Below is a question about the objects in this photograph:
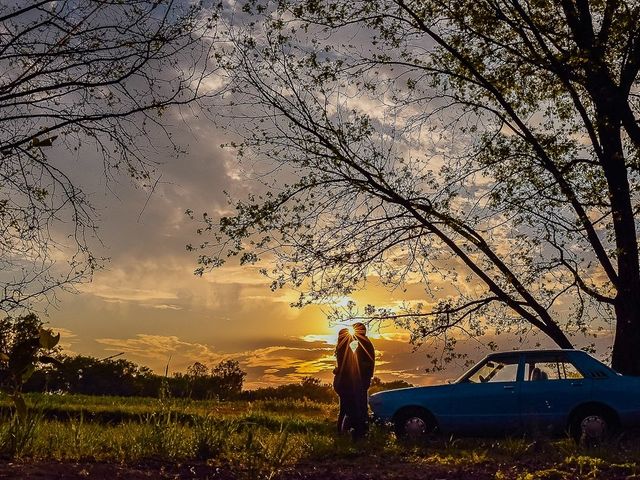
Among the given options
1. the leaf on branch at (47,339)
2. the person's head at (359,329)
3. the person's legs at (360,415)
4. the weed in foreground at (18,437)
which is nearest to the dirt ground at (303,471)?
the weed in foreground at (18,437)

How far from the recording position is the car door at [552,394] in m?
14.2

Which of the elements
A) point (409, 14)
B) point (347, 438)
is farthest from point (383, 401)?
point (409, 14)

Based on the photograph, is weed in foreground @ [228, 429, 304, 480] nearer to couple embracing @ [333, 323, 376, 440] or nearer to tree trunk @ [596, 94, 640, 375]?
couple embracing @ [333, 323, 376, 440]

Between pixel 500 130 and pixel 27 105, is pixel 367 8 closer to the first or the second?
pixel 500 130

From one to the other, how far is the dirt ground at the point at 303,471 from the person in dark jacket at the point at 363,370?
12.3 feet

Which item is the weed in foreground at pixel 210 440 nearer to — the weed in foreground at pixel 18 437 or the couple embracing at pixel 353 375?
the weed in foreground at pixel 18 437

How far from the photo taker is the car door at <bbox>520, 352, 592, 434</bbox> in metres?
14.2

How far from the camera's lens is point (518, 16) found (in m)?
17.8

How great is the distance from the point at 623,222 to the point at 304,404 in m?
10.4

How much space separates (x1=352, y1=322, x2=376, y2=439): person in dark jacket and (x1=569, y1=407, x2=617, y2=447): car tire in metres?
3.68

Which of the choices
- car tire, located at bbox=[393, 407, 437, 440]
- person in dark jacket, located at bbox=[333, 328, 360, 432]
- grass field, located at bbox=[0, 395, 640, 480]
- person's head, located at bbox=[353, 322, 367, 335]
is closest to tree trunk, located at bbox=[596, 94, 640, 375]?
car tire, located at bbox=[393, 407, 437, 440]

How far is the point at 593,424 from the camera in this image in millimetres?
13984

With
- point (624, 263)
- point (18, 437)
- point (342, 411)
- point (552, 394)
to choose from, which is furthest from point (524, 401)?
point (18, 437)

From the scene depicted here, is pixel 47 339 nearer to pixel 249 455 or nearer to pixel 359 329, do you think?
pixel 249 455
